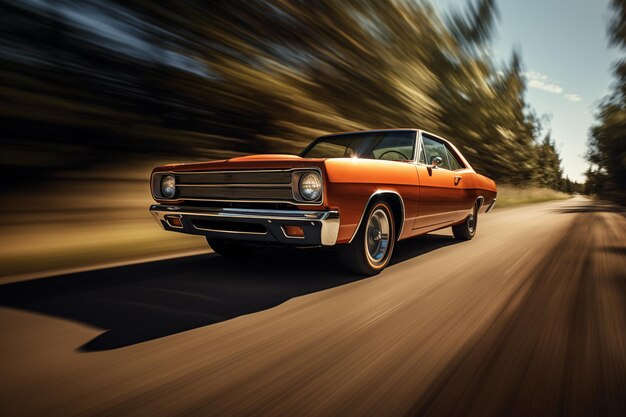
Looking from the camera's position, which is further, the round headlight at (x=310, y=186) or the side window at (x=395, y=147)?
the side window at (x=395, y=147)

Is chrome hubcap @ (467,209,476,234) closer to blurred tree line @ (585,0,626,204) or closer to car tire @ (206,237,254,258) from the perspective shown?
car tire @ (206,237,254,258)

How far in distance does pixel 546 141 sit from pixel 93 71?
76.0 metres

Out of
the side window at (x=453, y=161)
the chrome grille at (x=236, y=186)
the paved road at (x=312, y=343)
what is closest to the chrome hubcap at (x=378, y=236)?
the paved road at (x=312, y=343)

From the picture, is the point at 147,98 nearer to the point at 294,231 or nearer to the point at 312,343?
the point at 294,231

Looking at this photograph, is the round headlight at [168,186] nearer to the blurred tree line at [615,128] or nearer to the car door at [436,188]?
the car door at [436,188]

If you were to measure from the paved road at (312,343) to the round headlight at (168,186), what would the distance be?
669 mm

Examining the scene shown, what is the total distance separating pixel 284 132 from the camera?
707cm

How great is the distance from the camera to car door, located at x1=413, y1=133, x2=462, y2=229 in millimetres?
4305

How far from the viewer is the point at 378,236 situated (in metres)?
3.78

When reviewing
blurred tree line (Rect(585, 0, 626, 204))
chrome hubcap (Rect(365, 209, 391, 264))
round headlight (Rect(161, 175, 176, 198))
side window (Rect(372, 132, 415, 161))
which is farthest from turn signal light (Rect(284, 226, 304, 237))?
blurred tree line (Rect(585, 0, 626, 204))

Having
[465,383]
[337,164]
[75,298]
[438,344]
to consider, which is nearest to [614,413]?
[465,383]

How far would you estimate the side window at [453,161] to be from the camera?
5.54 m

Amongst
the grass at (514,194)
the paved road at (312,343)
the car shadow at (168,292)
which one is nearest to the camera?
the paved road at (312,343)

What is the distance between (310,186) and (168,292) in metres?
1.26
